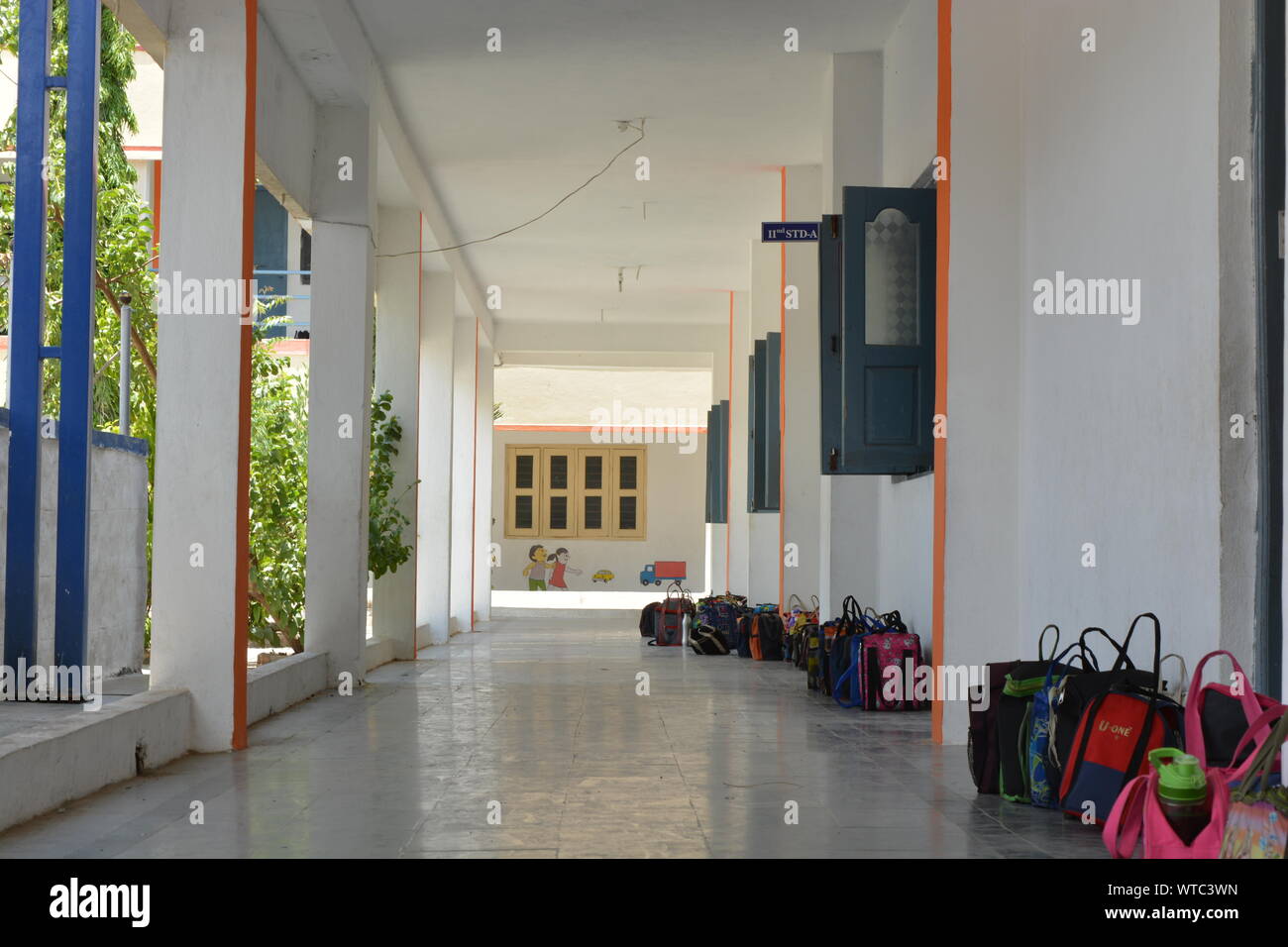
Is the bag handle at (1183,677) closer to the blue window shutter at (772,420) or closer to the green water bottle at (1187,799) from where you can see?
the green water bottle at (1187,799)

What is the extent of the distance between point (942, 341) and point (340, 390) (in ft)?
13.2

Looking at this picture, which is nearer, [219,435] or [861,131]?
[219,435]

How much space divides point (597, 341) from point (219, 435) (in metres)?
12.8

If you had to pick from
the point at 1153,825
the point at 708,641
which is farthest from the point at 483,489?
the point at 1153,825

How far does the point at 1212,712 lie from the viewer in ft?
11.2

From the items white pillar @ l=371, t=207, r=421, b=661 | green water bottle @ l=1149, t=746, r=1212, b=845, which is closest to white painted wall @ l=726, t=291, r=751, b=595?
white pillar @ l=371, t=207, r=421, b=661

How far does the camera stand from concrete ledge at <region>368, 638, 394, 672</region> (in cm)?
961

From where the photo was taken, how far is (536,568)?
→ 2622cm

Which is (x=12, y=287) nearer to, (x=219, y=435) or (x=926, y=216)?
(x=219, y=435)

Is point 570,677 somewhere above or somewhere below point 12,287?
below

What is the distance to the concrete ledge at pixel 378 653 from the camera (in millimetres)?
9609

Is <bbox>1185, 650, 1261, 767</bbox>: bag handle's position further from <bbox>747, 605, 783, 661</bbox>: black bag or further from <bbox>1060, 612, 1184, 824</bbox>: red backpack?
<bbox>747, 605, 783, 661</bbox>: black bag

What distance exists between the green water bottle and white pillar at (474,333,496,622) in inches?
530
